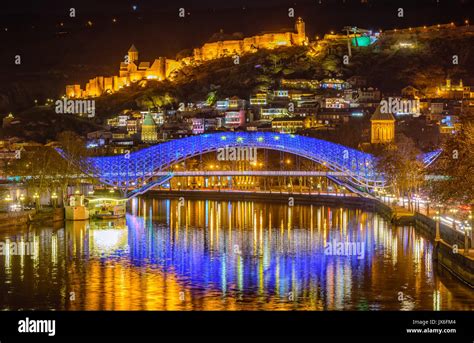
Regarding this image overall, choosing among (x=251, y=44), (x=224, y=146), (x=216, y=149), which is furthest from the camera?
(x=251, y=44)

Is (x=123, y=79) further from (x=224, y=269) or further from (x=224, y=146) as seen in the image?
(x=224, y=269)

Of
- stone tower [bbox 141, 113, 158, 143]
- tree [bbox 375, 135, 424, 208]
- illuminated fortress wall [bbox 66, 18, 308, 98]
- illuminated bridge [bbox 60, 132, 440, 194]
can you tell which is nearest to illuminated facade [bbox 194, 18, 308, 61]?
illuminated fortress wall [bbox 66, 18, 308, 98]

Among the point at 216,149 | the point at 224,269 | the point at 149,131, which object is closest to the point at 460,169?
the point at 224,269

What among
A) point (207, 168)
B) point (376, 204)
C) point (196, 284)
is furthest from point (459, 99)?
point (196, 284)

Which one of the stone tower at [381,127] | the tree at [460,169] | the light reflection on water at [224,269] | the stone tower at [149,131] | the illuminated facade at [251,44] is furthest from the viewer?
the illuminated facade at [251,44]

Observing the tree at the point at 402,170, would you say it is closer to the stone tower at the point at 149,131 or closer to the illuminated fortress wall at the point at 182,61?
the stone tower at the point at 149,131

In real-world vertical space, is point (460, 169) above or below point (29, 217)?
above

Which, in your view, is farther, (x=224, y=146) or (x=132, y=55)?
(x=132, y=55)

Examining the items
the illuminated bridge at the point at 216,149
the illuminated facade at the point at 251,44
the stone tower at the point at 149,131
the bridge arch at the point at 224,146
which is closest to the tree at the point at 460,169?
the illuminated bridge at the point at 216,149
